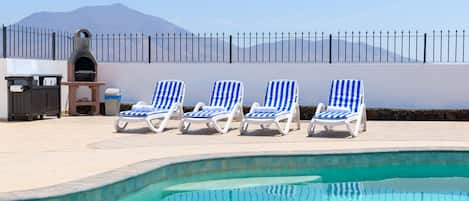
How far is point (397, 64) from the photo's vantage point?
60.1 feet

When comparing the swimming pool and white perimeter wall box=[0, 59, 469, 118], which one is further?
white perimeter wall box=[0, 59, 469, 118]

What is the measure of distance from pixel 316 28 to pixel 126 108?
6.04m

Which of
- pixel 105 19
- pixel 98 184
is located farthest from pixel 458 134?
pixel 105 19

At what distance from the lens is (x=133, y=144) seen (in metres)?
12.1

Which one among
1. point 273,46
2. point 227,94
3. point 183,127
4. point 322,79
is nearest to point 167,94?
point 227,94

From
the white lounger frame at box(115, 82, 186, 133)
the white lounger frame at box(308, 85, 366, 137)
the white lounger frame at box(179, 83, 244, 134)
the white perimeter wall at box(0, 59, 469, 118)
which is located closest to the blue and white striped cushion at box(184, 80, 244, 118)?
the white lounger frame at box(179, 83, 244, 134)

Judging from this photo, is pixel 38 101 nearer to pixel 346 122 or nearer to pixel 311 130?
pixel 311 130

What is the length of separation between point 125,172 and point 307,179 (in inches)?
117

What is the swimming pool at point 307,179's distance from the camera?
28.1 ft

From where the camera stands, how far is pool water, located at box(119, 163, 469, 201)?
28.2ft

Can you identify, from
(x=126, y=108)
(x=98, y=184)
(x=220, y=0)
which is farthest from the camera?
(x=220, y=0)

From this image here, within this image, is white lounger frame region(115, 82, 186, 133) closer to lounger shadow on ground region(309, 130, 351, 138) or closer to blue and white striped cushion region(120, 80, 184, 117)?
blue and white striped cushion region(120, 80, 184, 117)

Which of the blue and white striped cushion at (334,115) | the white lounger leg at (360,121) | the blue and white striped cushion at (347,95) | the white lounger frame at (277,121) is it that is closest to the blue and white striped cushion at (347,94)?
the blue and white striped cushion at (347,95)

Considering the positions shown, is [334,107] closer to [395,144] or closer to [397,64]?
[395,144]
